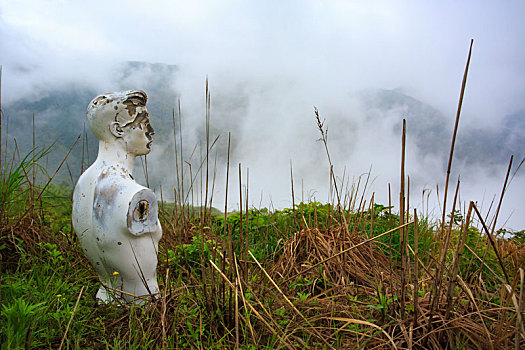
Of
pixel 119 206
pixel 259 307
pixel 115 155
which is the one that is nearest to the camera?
pixel 259 307

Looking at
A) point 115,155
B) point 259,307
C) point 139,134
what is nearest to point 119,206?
point 115,155

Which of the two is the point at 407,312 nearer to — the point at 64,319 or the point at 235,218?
the point at 64,319

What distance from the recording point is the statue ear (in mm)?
2539

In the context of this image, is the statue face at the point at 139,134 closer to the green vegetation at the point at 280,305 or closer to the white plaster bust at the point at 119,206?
the white plaster bust at the point at 119,206

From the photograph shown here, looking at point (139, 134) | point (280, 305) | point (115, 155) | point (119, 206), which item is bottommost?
point (280, 305)

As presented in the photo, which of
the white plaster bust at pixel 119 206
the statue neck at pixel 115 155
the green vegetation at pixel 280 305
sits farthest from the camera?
the statue neck at pixel 115 155

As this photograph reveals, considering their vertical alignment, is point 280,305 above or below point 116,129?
below

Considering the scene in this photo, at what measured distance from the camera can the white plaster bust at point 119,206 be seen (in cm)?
234

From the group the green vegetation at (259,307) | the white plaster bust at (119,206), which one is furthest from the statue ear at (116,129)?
the green vegetation at (259,307)

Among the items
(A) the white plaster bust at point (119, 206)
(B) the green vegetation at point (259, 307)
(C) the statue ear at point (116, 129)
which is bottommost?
(B) the green vegetation at point (259, 307)

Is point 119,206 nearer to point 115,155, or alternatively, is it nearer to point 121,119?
point 115,155

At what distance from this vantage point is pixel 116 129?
2.55m

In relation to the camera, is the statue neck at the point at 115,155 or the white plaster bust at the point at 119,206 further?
the statue neck at the point at 115,155

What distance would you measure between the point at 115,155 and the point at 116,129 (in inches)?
6.5
